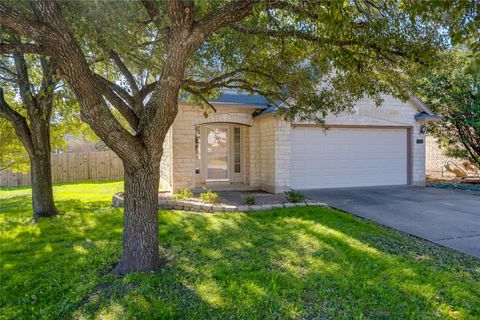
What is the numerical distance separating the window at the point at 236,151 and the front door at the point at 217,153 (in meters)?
0.28

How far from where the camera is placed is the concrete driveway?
18.3 feet

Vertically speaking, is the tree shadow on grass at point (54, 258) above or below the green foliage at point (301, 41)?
below

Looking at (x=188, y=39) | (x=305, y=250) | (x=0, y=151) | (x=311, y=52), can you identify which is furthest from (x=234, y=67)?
(x=0, y=151)

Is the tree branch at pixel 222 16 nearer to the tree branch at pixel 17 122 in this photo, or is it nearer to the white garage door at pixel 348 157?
the tree branch at pixel 17 122

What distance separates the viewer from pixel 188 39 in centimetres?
370

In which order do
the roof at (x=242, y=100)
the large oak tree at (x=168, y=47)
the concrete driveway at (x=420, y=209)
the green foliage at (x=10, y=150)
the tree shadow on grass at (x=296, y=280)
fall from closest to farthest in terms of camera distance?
the tree shadow on grass at (x=296, y=280) < the large oak tree at (x=168, y=47) < the concrete driveway at (x=420, y=209) < the green foliage at (x=10, y=150) < the roof at (x=242, y=100)

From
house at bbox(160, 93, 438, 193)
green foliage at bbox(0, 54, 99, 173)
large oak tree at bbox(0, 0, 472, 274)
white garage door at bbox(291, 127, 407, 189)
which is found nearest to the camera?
large oak tree at bbox(0, 0, 472, 274)

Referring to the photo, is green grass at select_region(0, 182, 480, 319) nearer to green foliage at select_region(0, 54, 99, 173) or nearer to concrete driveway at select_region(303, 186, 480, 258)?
concrete driveway at select_region(303, 186, 480, 258)

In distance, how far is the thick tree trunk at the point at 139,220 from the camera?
4.02 metres

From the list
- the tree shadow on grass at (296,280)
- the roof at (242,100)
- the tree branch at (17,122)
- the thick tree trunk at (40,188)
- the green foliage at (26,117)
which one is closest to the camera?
the tree shadow on grass at (296,280)

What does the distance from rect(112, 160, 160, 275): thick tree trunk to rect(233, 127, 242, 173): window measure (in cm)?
796

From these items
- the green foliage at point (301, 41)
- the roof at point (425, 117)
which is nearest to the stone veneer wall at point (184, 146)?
the green foliage at point (301, 41)

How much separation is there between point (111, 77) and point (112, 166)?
447 inches

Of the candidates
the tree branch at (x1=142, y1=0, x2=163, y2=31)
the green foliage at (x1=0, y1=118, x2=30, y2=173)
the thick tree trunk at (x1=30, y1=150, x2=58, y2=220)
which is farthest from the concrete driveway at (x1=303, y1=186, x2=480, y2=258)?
the green foliage at (x1=0, y1=118, x2=30, y2=173)
